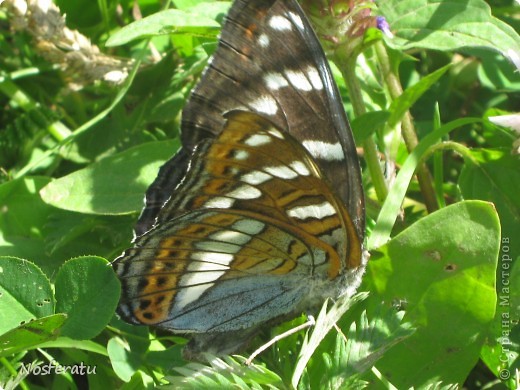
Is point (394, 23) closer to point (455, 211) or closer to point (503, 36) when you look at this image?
point (503, 36)

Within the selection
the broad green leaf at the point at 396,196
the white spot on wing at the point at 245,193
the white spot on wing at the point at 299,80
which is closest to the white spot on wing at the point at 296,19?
the white spot on wing at the point at 299,80

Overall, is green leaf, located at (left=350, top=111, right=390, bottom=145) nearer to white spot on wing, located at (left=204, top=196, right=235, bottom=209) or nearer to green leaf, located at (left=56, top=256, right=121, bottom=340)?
white spot on wing, located at (left=204, top=196, right=235, bottom=209)

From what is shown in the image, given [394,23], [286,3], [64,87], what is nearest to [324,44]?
[394,23]

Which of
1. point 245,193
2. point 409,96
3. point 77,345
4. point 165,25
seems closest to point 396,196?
point 409,96

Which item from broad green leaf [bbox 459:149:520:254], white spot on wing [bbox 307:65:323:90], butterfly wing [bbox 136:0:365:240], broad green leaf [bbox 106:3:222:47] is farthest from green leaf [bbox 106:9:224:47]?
broad green leaf [bbox 459:149:520:254]

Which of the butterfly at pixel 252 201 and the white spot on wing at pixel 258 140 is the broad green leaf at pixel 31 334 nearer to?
the butterfly at pixel 252 201

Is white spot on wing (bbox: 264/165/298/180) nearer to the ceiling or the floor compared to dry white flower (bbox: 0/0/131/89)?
nearer to the floor
